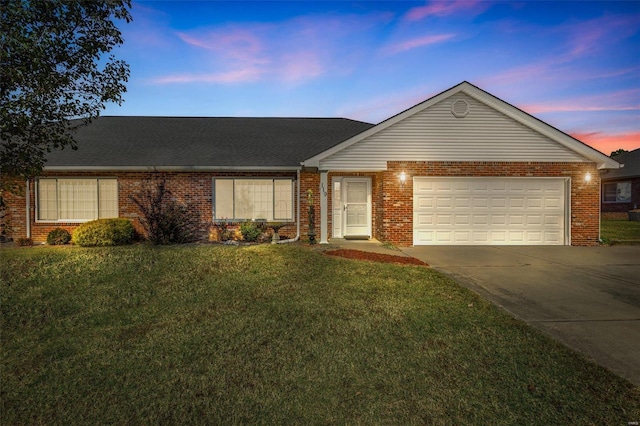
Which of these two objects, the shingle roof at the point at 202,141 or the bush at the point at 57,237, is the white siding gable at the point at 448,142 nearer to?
the shingle roof at the point at 202,141

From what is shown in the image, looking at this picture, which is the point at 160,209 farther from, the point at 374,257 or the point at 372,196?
the point at 374,257

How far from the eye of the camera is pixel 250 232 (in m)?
12.6

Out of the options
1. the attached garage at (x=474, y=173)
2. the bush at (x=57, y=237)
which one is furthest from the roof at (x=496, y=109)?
the bush at (x=57, y=237)

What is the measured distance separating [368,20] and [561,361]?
11880 mm

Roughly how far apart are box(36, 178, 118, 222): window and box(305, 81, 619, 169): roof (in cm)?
799

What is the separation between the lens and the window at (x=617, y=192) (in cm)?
2655

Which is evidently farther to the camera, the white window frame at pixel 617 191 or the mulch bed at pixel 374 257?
the white window frame at pixel 617 191

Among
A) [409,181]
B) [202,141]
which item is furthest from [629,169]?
[202,141]

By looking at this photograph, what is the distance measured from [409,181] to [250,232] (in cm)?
612

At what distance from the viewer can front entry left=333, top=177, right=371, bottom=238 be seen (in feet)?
45.4

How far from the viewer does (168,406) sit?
300 cm

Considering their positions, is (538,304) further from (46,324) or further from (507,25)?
(507,25)

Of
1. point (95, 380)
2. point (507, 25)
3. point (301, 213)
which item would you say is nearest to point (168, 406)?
point (95, 380)

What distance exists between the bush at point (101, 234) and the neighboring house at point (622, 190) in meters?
32.1
